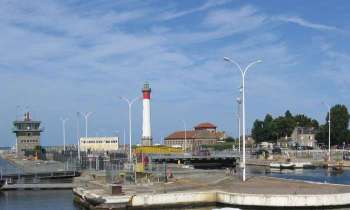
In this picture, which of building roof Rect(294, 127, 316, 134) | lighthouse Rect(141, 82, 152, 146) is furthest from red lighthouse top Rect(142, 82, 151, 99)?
building roof Rect(294, 127, 316, 134)

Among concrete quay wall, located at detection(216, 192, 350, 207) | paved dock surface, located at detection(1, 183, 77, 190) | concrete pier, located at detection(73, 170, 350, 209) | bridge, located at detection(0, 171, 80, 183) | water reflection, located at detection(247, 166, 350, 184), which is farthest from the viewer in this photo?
water reflection, located at detection(247, 166, 350, 184)

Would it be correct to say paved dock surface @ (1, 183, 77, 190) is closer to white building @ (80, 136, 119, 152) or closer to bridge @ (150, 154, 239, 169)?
bridge @ (150, 154, 239, 169)

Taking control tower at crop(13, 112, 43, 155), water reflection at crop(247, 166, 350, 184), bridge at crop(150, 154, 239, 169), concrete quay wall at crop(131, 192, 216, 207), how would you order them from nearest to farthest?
concrete quay wall at crop(131, 192, 216, 207) < water reflection at crop(247, 166, 350, 184) < bridge at crop(150, 154, 239, 169) < control tower at crop(13, 112, 43, 155)

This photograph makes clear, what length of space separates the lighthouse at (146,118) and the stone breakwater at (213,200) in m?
108

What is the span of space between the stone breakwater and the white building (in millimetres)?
134464

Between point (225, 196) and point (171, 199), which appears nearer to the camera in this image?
point (225, 196)

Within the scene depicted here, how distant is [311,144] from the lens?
645ft

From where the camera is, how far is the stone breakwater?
38.4 meters

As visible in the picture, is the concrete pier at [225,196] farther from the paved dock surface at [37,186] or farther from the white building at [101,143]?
the white building at [101,143]

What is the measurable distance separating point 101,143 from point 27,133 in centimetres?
2712

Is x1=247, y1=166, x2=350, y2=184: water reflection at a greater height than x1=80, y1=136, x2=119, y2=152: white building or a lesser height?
lesser

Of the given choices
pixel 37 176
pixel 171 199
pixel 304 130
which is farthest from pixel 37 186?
pixel 304 130

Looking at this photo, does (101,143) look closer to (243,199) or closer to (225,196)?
(225,196)

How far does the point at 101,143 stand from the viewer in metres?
182
